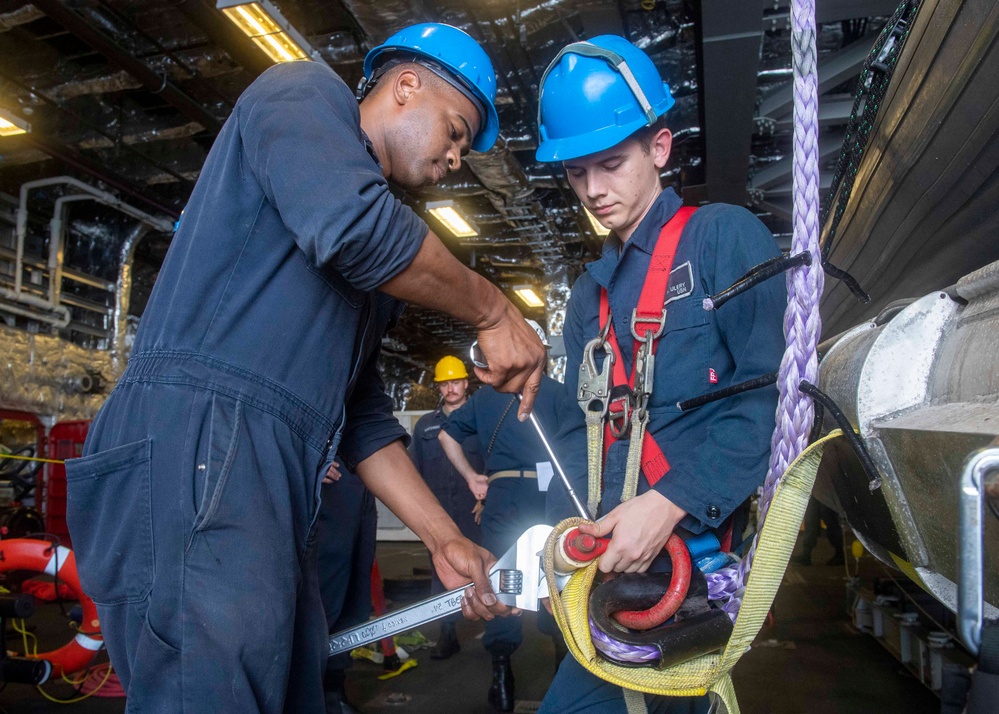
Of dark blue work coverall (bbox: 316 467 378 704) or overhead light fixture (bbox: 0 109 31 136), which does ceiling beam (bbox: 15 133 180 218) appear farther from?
dark blue work coverall (bbox: 316 467 378 704)

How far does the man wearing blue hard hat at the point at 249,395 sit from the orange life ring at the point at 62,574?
262cm

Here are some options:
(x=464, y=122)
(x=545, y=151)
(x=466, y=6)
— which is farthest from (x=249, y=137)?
(x=466, y=6)

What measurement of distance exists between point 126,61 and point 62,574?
3.33 meters

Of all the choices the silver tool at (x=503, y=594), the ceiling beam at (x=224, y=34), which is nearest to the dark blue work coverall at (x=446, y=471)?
the ceiling beam at (x=224, y=34)

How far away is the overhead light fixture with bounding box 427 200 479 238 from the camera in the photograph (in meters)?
7.20

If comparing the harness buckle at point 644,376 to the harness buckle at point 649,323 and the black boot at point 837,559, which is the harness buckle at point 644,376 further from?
the black boot at point 837,559

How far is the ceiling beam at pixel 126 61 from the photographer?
4.38 m

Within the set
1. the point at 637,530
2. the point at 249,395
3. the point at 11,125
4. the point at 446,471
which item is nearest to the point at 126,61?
the point at 11,125

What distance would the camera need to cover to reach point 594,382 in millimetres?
1459

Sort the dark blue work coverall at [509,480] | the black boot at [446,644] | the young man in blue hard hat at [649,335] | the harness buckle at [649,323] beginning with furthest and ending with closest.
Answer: the black boot at [446,644]
the dark blue work coverall at [509,480]
the harness buckle at [649,323]
the young man in blue hard hat at [649,335]

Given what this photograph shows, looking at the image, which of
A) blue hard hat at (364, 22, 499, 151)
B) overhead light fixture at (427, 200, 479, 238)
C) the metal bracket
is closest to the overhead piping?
overhead light fixture at (427, 200, 479, 238)

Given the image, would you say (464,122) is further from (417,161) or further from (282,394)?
(282,394)

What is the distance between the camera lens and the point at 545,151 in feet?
5.25

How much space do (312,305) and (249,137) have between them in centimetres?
29
